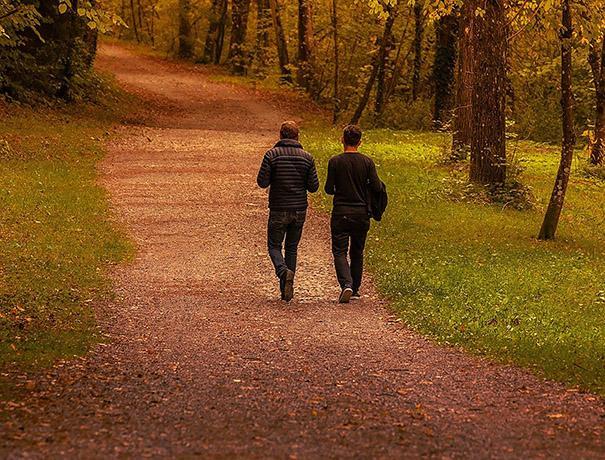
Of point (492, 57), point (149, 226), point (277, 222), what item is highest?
point (492, 57)

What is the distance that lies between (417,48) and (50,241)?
2785 cm

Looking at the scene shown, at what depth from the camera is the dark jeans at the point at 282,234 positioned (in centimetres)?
1188

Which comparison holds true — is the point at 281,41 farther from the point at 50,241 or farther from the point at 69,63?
the point at 50,241

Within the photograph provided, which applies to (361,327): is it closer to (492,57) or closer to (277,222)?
(277,222)

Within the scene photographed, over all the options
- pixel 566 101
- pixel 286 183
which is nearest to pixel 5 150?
pixel 286 183

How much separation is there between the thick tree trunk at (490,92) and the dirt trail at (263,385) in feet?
18.5

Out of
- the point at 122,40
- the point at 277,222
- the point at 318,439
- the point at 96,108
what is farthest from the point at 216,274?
the point at 122,40

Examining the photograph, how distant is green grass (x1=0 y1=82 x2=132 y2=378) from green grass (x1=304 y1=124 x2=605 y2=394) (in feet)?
12.7

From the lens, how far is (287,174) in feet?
38.6

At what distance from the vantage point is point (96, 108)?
32969 millimetres

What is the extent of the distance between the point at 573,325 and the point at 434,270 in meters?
3.01

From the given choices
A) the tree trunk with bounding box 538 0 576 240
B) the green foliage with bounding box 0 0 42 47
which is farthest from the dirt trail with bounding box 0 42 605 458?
the tree trunk with bounding box 538 0 576 240

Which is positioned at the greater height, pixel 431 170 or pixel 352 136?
pixel 352 136

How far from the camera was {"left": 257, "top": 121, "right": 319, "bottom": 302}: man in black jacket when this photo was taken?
11.8 metres
